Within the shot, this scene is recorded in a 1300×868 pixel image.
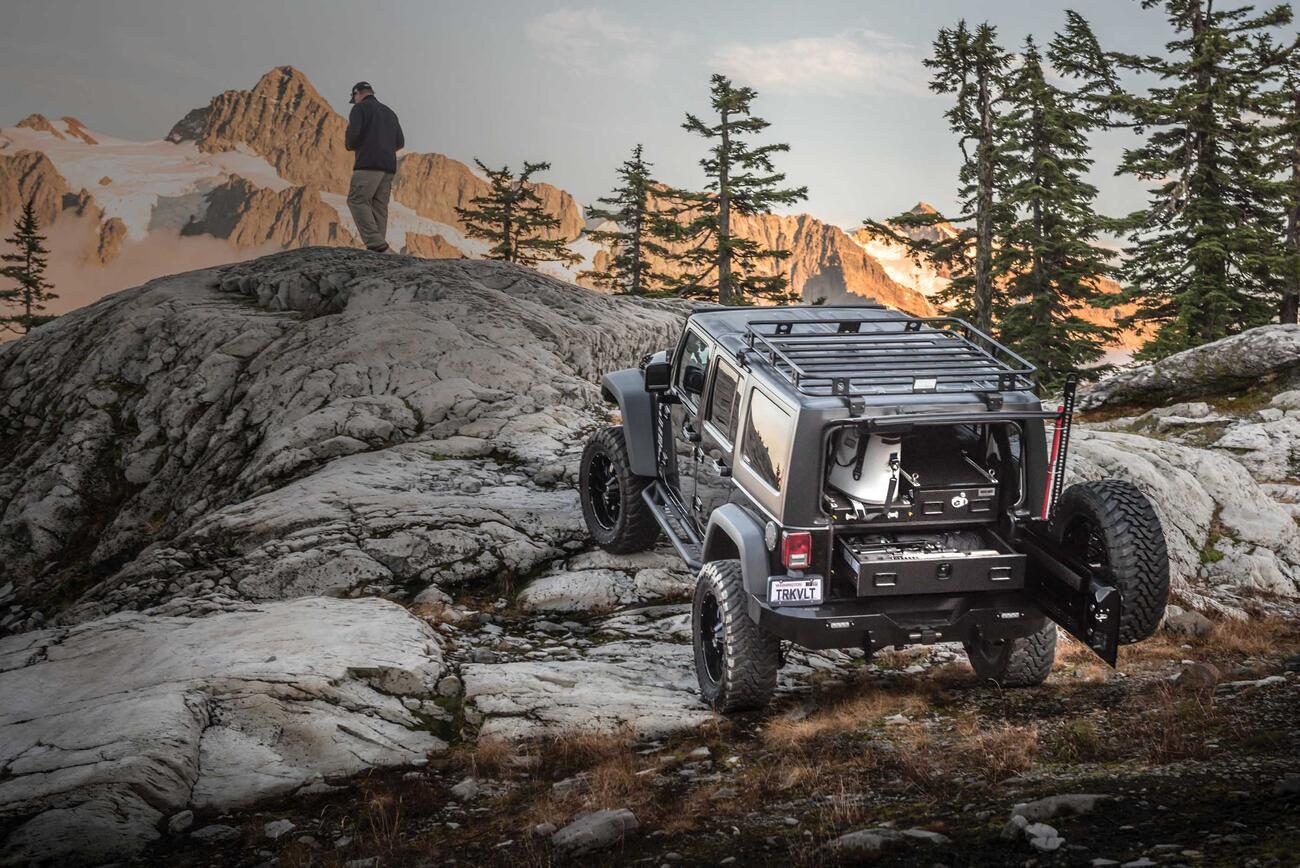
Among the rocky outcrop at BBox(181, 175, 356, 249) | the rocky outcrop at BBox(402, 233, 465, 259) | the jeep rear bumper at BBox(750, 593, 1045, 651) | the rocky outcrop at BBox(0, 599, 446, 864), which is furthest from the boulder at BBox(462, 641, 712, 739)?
the rocky outcrop at BBox(402, 233, 465, 259)

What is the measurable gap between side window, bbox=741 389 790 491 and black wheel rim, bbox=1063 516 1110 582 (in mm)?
2010

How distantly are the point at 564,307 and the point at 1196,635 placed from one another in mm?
12574

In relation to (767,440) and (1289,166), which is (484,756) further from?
(1289,166)

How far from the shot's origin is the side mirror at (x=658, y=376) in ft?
27.7

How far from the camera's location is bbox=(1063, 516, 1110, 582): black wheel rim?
630cm

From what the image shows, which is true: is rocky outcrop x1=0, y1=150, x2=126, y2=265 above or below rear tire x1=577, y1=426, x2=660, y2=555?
above

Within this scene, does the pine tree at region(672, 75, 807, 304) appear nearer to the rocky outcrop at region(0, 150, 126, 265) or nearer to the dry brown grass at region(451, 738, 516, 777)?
the dry brown grass at region(451, 738, 516, 777)

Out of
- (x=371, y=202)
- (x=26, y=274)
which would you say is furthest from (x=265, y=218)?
(x=371, y=202)

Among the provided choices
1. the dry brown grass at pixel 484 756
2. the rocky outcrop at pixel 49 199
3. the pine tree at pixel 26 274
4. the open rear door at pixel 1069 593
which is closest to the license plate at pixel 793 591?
the open rear door at pixel 1069 593

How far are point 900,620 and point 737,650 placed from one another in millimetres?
1054

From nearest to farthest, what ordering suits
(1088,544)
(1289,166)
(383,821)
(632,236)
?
(383,821)
(1088,544)
(1289,166)
(632,236)

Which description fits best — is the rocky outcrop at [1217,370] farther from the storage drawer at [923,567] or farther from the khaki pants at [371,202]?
the khaki pants at [371,202]

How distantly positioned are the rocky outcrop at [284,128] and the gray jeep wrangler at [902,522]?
131 meters

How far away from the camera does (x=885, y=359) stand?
680 cm
